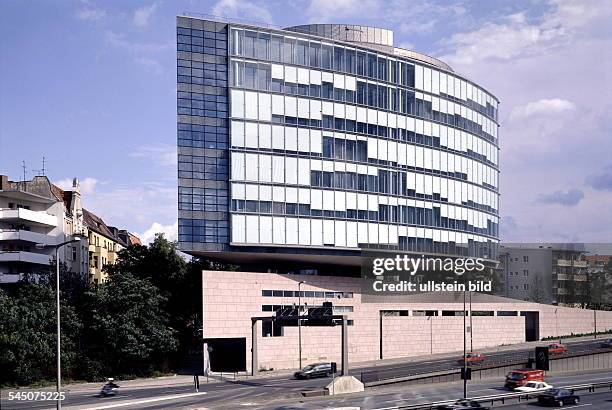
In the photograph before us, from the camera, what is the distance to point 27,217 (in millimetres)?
98625

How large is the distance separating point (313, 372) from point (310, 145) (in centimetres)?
2745

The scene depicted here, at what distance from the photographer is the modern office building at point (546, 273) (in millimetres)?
137125

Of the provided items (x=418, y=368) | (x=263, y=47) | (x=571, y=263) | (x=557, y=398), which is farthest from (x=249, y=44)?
(x=571, y=263)

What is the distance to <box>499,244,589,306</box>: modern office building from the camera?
13712 centimetres

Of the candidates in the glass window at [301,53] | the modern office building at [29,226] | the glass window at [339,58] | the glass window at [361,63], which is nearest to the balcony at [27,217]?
the modern office building at [29,226]

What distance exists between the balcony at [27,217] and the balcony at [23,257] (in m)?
4.31

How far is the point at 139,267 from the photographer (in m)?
97.5

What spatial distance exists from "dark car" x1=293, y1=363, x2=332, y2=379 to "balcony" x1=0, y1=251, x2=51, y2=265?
1564 inches

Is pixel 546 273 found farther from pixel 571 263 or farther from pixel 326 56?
pixel 326 56

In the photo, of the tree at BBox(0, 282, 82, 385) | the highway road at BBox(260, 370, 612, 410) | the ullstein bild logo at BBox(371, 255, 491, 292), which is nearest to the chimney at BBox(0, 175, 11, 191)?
the tree at BBox(0, 282, 82, 385)

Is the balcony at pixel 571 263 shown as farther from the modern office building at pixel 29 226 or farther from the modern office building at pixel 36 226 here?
the modern office building at pixel 29 226

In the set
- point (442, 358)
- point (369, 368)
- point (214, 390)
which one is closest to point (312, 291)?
point (369, 368)

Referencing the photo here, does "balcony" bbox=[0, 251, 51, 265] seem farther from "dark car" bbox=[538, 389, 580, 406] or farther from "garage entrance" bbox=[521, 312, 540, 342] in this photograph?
"garage entrance" bbox=[521, 312, 540, 342]

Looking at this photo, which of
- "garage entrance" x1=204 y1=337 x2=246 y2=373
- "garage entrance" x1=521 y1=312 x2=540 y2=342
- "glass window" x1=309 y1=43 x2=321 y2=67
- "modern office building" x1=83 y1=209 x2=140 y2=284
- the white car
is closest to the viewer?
the white car
